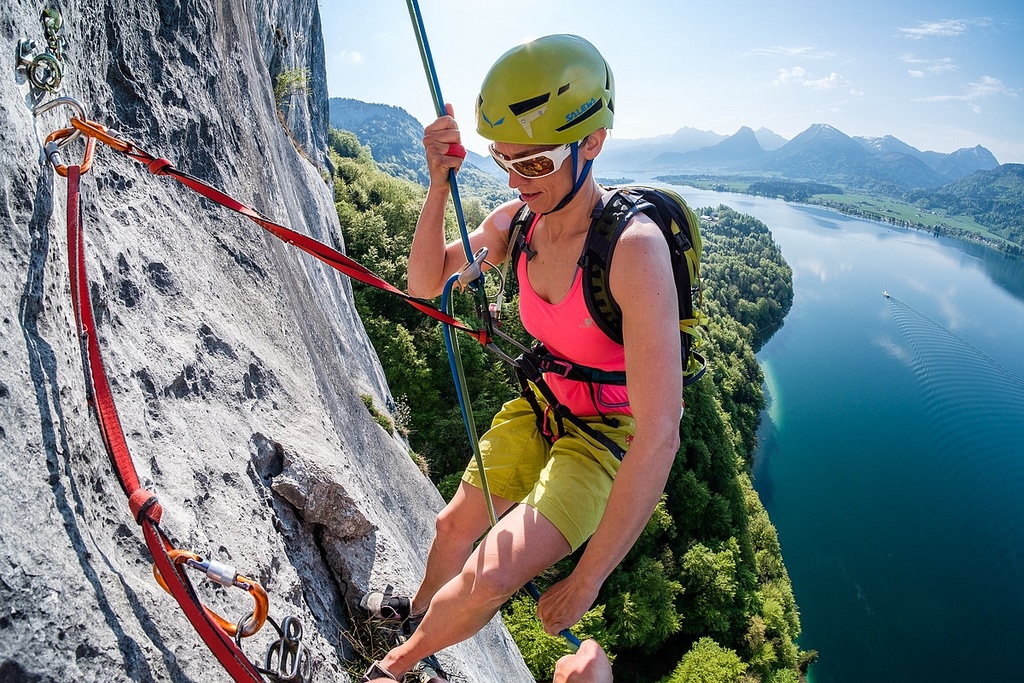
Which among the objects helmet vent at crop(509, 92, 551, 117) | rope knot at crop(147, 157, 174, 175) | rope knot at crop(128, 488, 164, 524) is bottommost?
rope knot at crop(128, 488, 164, 524)

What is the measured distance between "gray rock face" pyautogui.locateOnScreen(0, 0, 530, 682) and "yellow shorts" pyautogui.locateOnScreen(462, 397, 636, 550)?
3.97 feet

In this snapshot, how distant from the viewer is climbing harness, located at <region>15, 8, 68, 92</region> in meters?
2.36

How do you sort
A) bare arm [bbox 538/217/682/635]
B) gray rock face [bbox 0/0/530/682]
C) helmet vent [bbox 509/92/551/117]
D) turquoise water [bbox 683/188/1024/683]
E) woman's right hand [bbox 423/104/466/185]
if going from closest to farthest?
1. gray rock face [bbox 0/0/530/682]
2. bare arm [bbox 538/217/682/635]
3. helmet vent [bbox 509/92/551/117]
4. woman's right hand [bbox 423/104/466/185]
5. turquoise water [bbox 683/188/1024/683]

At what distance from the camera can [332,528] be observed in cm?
379

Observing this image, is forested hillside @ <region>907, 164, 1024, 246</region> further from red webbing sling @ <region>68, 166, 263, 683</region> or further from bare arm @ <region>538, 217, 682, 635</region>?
red webbing sling @ <region>68, 166, 263, 683</region>

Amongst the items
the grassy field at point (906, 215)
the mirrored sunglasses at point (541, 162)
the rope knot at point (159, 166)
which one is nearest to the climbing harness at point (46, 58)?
the rope knot at point (159, 166)

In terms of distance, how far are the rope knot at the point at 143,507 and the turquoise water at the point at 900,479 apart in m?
36.5

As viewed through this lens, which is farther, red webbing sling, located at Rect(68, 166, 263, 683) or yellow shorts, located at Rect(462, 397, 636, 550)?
yellow shorts, located at Rect(462, 397, 636, 550)

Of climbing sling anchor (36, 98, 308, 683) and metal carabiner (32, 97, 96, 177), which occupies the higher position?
metal carabiner (32, 97, 96, 177)

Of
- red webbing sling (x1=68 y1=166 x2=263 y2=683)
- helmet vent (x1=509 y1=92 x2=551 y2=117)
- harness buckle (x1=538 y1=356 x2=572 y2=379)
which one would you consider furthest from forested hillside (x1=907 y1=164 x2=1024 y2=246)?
red webbing sling (x1=68 y1=166 x2=263 y2=683)

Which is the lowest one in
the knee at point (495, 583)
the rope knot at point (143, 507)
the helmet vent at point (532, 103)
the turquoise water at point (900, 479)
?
the turquoise water at point (900, 479)

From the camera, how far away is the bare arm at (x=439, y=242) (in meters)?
3.11

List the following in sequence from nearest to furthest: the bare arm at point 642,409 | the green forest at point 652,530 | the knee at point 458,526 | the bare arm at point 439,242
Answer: the bare arm at point 642,409 → the bare arm at point 439,242 → the knee at point 458,526 → the green forest at point 652,530

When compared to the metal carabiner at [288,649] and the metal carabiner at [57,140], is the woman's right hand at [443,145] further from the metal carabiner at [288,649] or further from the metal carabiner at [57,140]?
the metal carabiner at [288,649]
